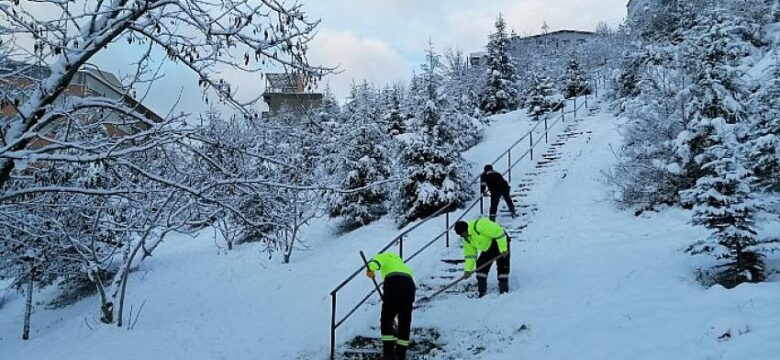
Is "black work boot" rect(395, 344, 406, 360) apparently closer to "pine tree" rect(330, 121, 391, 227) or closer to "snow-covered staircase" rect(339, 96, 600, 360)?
"snow-covered staircase" rect(339, 96, 600, 360)

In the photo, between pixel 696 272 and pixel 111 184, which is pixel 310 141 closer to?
pixel 111 184

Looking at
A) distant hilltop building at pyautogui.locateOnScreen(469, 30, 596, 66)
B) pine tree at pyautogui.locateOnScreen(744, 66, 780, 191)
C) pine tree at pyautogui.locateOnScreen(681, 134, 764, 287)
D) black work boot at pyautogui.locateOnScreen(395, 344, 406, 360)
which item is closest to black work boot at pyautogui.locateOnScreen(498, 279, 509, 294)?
black work boot at pyautogui.locateOnScreen(395, 344, 406, 360)

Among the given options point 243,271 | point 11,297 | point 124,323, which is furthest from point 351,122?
point 11,297

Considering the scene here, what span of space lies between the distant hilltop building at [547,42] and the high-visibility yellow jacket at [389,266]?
186 ft

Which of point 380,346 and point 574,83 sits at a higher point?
point 574,83

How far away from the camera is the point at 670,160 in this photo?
39.9ft

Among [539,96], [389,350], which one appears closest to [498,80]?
[539,96]

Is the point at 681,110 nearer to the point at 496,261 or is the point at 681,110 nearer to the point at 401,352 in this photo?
the point at 496,261

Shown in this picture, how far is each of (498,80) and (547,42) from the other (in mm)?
44464

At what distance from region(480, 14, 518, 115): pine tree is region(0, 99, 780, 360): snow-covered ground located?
20.0m

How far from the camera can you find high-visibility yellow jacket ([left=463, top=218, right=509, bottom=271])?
9.21m

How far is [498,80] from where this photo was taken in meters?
39.6

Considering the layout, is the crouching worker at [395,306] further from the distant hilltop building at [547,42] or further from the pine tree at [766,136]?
the distant hilltop building at [547,42]

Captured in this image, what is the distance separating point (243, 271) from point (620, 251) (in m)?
11.7
